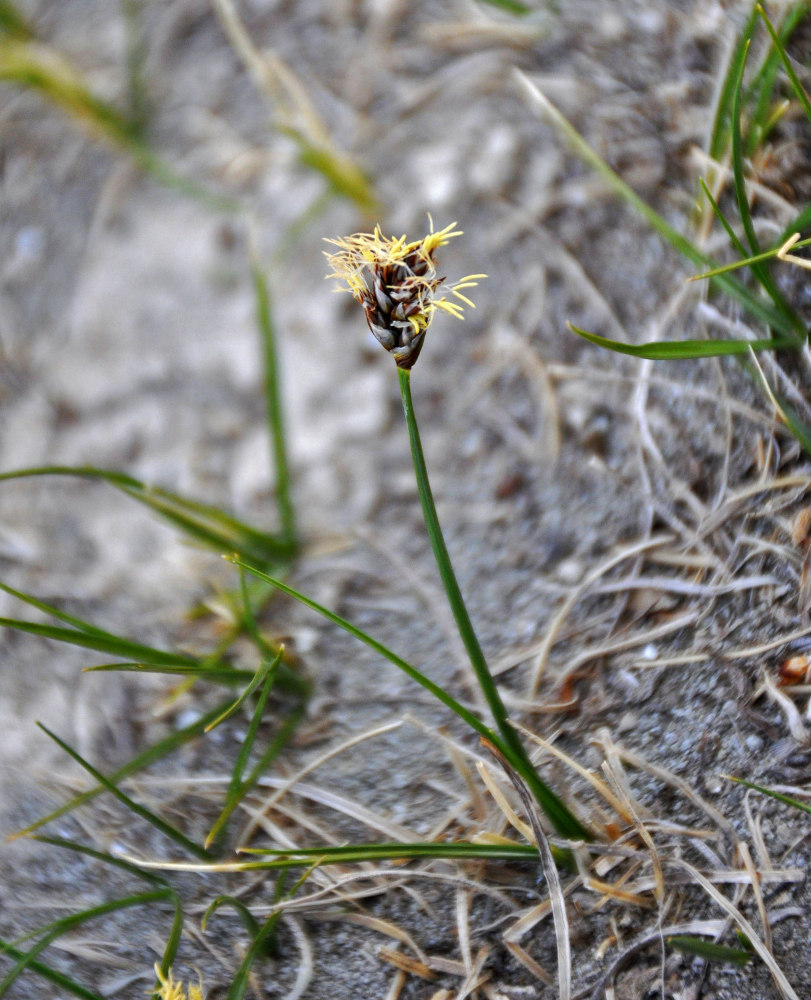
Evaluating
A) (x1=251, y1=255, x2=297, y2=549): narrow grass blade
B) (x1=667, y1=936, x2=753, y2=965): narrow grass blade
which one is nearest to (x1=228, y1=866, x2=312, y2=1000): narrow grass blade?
(x1=667, y1=936, x2=753, y2=965): narrow grass blade

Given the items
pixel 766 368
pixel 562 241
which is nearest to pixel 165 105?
pixel 562 241

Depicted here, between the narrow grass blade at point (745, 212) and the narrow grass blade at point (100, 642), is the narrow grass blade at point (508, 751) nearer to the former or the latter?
the narrow grass blade at point (100, 642)

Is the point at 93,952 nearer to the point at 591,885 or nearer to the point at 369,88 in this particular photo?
the point at 591,885

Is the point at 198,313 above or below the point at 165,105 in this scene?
below

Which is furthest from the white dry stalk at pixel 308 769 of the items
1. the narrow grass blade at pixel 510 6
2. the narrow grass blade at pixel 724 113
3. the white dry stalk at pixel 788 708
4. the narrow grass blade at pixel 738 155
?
the narrow grass blade at pixel 510 6

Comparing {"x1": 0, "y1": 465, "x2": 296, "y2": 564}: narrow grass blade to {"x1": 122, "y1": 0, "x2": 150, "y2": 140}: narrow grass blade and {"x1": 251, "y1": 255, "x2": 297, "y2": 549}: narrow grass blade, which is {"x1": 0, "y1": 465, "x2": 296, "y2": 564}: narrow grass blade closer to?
{"x1": 251, "y1": 255, "x2": 297, "y2": 549}: narrow grass blade
